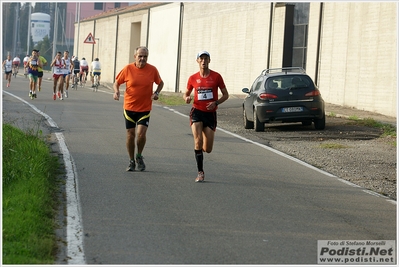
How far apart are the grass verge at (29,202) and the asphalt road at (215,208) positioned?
14.2 inches

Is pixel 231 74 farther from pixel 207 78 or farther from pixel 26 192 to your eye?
pixel 26 192

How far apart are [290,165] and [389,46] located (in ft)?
40.8

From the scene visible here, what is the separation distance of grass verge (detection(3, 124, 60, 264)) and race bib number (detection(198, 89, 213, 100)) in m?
2.24

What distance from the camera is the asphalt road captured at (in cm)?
688

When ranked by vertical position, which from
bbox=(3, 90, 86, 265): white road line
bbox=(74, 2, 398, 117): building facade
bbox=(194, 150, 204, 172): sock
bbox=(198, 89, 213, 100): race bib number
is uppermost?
bbox=(74, 2, 398, 117): building facade

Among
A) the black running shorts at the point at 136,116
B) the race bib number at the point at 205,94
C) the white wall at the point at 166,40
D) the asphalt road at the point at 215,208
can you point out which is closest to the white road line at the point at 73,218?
the asphalt road at the point at 215,208

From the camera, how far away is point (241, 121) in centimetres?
2236

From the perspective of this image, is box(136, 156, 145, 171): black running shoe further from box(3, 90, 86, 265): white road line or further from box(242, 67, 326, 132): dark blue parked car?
box(242, 67, 326, 132): dark blue parked car

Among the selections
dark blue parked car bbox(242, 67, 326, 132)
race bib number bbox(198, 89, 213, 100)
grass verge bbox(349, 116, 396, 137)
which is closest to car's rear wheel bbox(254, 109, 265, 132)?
dark blue parked car bbox(242, 67, 326, 132)

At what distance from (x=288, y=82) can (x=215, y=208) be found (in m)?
10.4

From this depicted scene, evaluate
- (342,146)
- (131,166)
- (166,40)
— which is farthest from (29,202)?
(166,40)

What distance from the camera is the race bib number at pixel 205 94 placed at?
11078 millimetres

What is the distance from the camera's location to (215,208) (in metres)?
8.87

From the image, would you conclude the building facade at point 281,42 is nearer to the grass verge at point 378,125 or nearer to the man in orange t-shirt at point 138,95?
the grass verge at point 378,125
